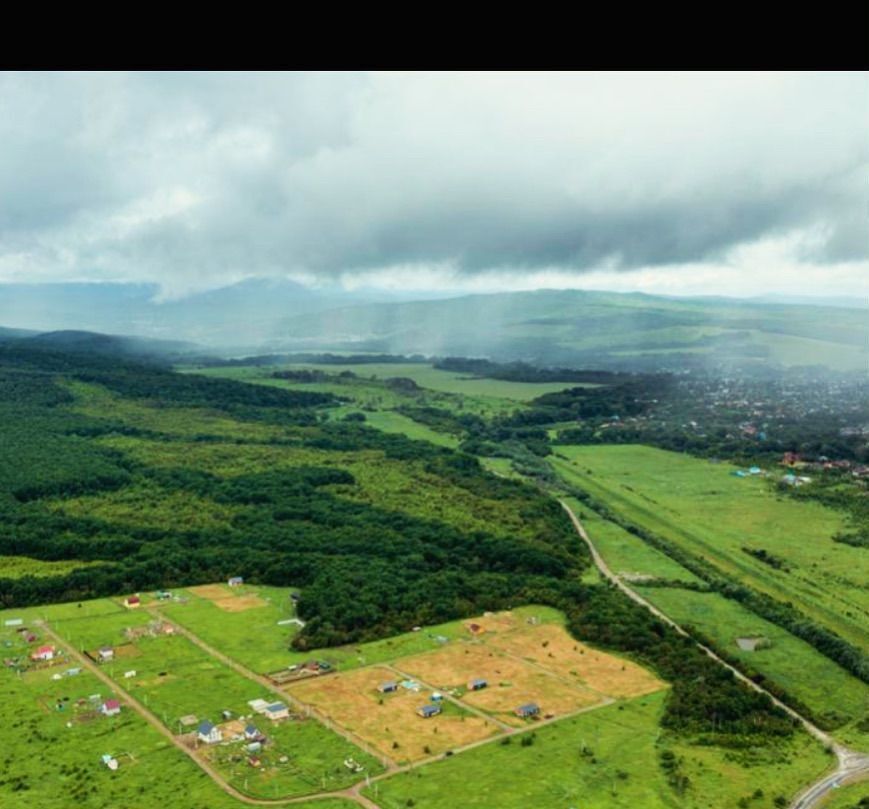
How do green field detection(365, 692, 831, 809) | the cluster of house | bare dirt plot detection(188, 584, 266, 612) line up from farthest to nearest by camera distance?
the cluster of house
bare dirt plot detection(188, 584, 266, 612)
green field detection(365, 692, 831, 809)

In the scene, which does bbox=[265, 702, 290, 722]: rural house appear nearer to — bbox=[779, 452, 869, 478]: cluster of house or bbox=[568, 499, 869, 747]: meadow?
bbox=[568, 499, 869, 747]: meadow

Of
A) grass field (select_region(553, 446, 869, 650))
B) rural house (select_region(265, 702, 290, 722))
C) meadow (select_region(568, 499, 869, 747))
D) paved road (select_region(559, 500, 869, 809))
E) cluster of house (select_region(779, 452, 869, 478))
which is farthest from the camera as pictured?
cluster of house (select_region(779, 452, 869, 478))

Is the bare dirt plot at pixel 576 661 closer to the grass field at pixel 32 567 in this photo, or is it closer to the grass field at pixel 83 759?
the grass field at pixel 83 759

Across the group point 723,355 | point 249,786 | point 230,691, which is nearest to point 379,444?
point 230,691

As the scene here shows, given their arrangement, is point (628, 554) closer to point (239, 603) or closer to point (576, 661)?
point (576, 661)

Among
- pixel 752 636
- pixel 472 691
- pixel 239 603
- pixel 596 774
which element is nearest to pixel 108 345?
pixel 239 603

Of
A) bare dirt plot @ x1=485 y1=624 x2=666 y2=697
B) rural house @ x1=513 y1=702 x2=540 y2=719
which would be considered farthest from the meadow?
rural house @ x1=513 y1=702 x2=540 y2=719

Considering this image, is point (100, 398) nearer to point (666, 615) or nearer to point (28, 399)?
point (28, 399)
